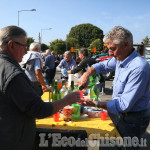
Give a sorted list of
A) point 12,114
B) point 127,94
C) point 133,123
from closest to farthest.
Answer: point 12,114
point 127,94
point 133,123

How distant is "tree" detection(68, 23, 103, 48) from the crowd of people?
251 ft

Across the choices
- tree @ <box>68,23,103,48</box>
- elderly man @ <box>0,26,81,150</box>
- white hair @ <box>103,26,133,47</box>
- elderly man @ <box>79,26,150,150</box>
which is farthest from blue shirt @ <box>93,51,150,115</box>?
tree @ <box>68,23,103,48</box>

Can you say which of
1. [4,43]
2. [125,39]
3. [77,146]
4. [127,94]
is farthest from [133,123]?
[4,43]

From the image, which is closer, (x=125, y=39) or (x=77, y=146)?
(x=77, y=146)

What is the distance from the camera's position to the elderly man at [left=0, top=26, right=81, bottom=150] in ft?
4.33

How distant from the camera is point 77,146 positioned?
1561 millimetres

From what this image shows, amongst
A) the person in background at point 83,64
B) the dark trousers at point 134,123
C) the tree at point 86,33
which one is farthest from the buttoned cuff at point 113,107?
the tree at point 86,33

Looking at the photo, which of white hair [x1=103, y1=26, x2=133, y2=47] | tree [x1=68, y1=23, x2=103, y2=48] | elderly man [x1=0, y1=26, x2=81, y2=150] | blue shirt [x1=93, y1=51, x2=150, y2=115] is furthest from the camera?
tree [x1=68, y1=23, x2=103, y2=48]

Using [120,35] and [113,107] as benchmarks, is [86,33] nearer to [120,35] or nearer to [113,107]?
[120,35]

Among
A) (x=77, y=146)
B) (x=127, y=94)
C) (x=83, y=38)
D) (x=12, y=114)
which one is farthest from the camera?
(x=83, y=38)

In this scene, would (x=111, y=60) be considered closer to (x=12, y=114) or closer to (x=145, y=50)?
(x=12, y=114)

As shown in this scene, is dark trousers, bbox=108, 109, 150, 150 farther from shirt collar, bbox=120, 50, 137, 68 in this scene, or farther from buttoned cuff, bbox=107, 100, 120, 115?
shirt collar, bbox=120, 50, 137, 68

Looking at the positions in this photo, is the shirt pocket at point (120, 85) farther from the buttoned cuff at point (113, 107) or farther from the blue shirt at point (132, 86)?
the buttoned cuff at point (113, 107)

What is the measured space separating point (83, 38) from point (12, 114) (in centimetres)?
7968
